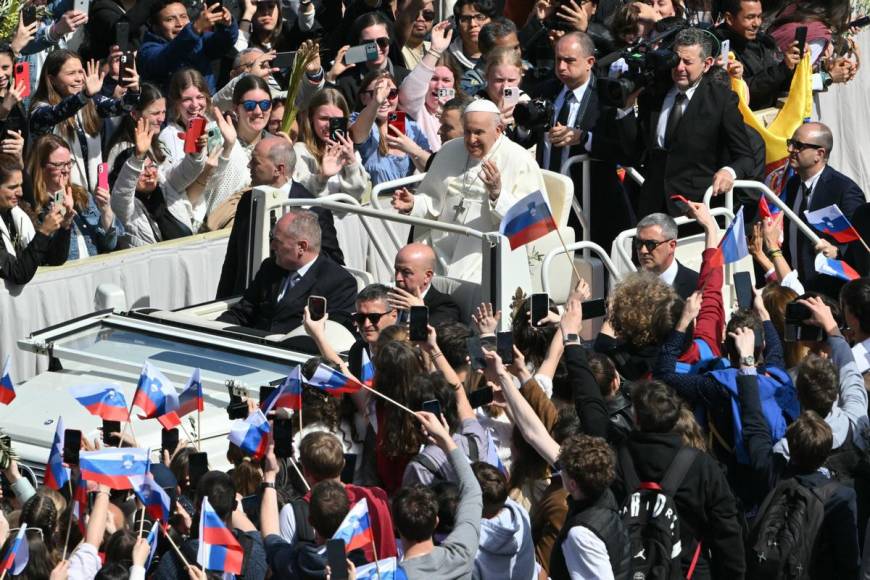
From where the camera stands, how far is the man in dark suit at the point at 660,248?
10734 mm

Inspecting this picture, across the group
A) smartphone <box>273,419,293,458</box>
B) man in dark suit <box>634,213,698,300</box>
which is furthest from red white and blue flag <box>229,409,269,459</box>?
man in dark suit <box>634,213,698,300</box>

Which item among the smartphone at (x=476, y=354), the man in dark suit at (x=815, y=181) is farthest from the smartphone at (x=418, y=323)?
the man in dark suit at (x=815, y=181)

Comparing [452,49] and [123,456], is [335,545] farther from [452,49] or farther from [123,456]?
[452,49]

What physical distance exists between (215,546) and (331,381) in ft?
5.16

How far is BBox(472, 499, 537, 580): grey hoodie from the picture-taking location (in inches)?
305

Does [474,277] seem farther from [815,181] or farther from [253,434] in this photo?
[253,434]

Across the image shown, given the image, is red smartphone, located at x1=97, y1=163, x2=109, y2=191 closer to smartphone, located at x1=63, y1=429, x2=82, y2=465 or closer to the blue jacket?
the blue jacket

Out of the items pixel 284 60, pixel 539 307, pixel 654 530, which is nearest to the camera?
pixel 654 530

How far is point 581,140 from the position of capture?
41.8 feet

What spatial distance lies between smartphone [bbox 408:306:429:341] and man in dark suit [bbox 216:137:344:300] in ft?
10.4

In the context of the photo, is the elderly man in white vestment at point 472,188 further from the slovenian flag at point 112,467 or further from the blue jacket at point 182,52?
the slovenian flag at point 112,467

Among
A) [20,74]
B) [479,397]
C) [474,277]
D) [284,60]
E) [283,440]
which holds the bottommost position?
[474,277]

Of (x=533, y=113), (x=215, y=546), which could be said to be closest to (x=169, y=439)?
(x=215, y=546)

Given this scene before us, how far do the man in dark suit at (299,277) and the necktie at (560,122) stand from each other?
2543 mm
